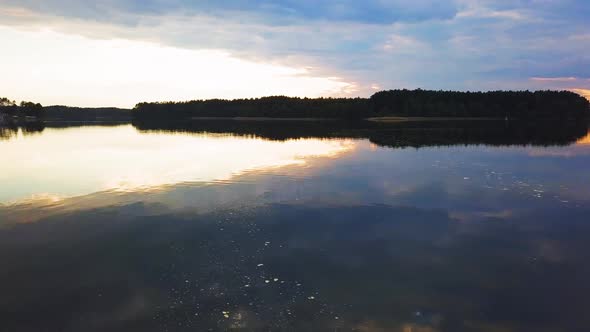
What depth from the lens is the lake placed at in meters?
9.95

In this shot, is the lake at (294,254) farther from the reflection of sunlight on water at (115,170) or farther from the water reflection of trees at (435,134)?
the water reflection of trees at (435,134)

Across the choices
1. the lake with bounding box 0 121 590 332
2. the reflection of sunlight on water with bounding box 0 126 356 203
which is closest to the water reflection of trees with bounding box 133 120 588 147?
the reflection of sunlight on water with bounding box 0 126 356 203

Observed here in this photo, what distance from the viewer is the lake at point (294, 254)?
9953 millimetres

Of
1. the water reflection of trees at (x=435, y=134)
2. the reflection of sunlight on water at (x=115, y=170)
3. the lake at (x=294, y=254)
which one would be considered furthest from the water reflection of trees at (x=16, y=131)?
the lake at (x=294, y=254)

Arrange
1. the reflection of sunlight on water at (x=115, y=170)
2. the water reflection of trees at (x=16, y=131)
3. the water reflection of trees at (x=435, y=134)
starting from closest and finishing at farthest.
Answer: the reflection of sunlight on water at (x=115, y=170) < the water reflection of trees at (x=435, y=134) < the water reflection of trees at (x=16, y=131)

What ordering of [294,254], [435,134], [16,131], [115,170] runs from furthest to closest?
1. [16,131]
2. [435,134]
3. [115,170]
4. [294,254]

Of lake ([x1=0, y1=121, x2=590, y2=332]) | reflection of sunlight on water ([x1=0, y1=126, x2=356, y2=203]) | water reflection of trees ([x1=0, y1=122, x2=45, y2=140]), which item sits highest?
water reflection of trees ([x1=0, y1=122, x2=45, y2=140])

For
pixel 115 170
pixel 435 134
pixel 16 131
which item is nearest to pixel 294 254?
pixel 115 170

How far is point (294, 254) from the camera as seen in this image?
14.0 m

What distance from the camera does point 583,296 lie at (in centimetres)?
1091

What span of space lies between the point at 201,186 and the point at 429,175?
17.3m

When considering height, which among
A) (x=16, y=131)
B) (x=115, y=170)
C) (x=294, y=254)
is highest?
(x=16, y=131)

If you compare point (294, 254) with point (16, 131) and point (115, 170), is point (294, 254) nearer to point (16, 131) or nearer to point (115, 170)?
point (115, 170)

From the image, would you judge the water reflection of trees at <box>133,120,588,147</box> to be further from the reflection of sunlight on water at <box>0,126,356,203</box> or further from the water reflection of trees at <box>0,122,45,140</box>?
the water reflection of trees at <box>0,122,45,140</box>
